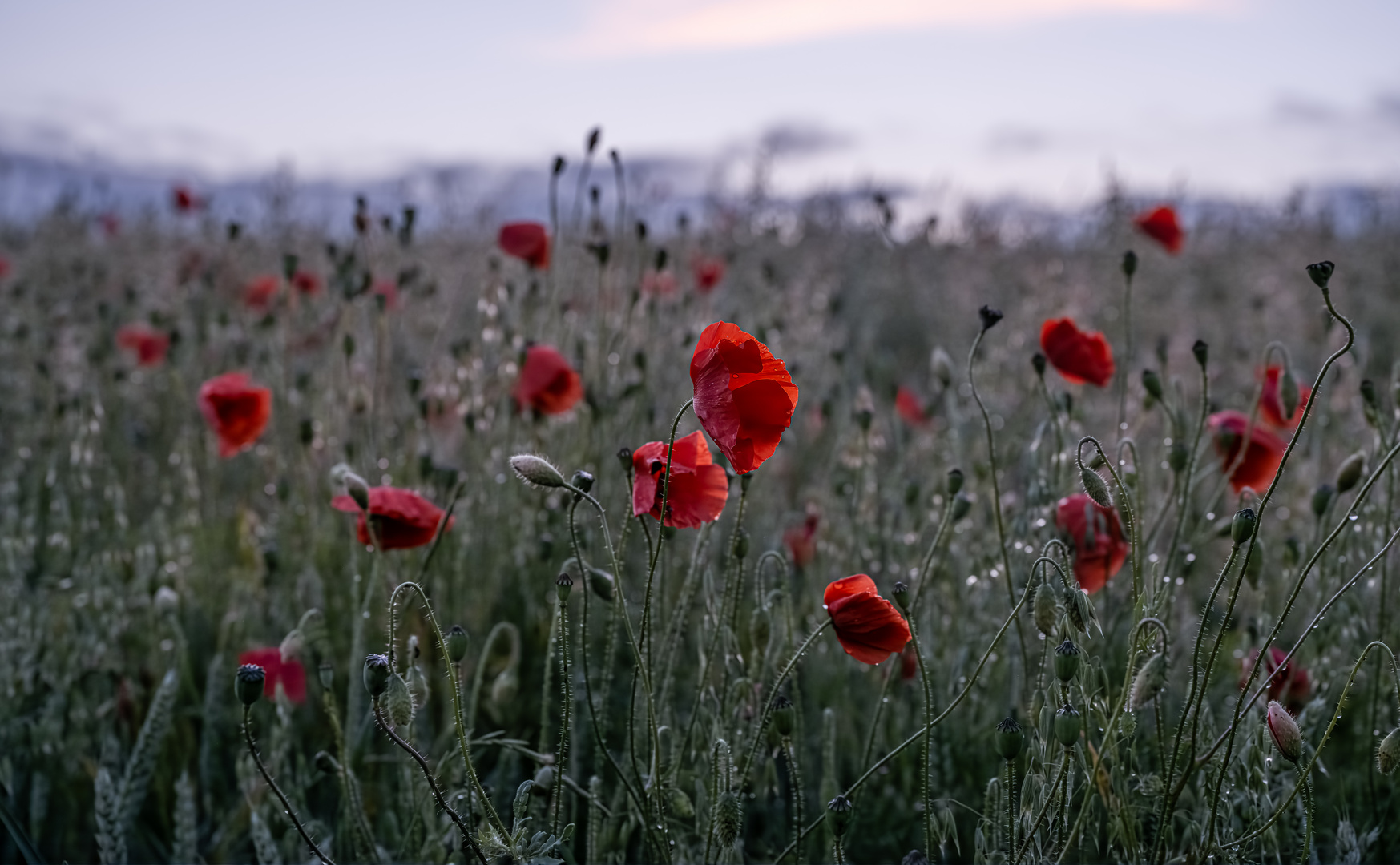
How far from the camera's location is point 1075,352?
6.79 ft

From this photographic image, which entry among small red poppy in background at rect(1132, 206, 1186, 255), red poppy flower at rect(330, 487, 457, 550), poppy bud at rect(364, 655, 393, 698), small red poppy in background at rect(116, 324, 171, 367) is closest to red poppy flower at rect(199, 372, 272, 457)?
red poppy flower at rect(330, 487, 457, 550)

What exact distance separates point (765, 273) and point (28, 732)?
2.25 metres

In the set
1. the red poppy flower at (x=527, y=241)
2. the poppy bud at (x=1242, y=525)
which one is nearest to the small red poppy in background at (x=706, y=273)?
the red poppy flower at (x=527, y=241)

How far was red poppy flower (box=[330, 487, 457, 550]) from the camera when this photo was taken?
1.71 m

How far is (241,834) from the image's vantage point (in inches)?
79.4

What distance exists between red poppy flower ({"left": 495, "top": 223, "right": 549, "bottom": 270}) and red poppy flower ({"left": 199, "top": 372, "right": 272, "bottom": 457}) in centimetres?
71

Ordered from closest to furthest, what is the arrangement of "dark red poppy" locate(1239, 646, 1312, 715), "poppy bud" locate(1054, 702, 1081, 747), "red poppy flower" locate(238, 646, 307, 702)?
"poppy bud" locate(1054, 702, 1081, 747) < "dark red poppy" locate(1239, 646, 1312, 715) < "red poppy flower" locate(238, 646, 307, 702)

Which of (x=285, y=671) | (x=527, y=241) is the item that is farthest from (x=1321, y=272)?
(x=527, y=241)

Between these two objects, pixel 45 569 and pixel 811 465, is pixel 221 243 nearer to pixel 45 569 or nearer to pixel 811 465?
pixel 45 569

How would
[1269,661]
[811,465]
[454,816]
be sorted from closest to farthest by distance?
[454,816]
[1269,661]
[811,465]

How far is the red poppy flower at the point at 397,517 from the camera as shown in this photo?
171cm

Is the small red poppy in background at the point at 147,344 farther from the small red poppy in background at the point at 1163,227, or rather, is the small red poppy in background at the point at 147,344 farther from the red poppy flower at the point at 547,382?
the small red poppy in background at the point at 1163,227

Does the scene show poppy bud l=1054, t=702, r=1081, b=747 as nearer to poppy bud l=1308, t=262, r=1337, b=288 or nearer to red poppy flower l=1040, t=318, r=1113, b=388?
poppy bud l=1308, t=262, r=1337, b=288

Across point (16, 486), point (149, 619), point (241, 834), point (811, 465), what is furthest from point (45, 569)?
point (811, 465)
